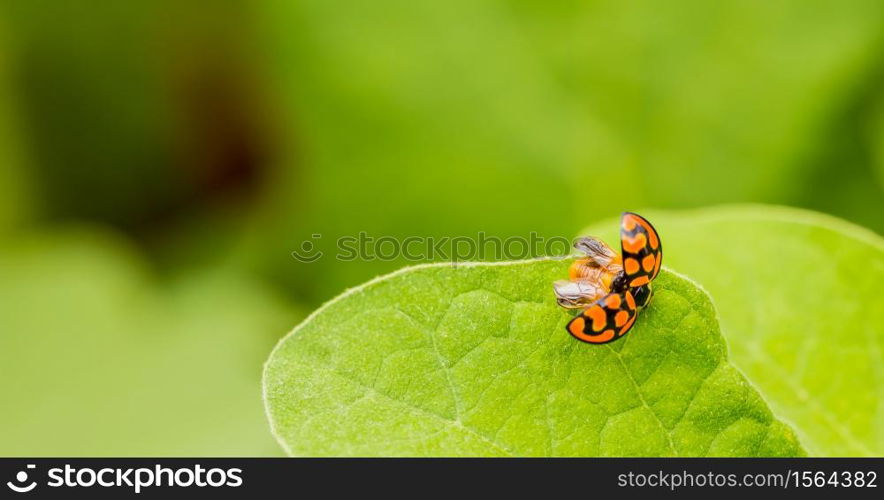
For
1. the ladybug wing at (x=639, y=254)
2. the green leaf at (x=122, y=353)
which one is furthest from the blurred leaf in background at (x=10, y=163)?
the ladybug wing at (x=639, y=254)

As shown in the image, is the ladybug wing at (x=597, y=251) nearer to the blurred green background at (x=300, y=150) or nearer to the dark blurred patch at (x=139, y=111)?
the blurred green background at (x=300, y=150)

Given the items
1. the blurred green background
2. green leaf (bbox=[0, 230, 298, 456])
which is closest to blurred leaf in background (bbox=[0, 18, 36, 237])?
the blurred green background

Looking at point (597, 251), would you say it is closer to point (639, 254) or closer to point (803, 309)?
point (639, 254)

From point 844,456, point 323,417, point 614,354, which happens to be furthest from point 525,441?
point 844,456

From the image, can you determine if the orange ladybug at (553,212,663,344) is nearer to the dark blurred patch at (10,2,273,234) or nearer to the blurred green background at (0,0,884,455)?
the blurred green background at (0,0,884,455)

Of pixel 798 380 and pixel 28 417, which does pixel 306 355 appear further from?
pixel 28 417

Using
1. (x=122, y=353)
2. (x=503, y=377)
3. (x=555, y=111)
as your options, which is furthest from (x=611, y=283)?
(x=122, y=353)
